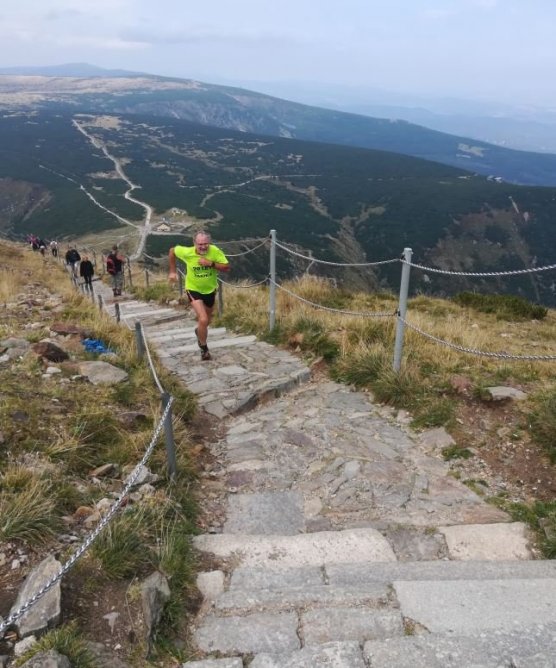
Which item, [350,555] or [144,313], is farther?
[144,313]

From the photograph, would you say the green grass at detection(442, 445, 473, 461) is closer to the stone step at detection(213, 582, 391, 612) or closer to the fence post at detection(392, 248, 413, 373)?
the fence post at detection(392, 248, 413, 373)

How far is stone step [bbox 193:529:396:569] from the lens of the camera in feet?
11.2

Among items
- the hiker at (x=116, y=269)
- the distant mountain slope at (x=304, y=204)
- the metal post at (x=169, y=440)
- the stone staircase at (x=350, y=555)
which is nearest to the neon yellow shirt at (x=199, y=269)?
the stone staircase at (x=350, y=555)

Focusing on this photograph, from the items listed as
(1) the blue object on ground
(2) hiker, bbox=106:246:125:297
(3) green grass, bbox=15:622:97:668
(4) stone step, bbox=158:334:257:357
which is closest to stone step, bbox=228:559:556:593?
(3) green grass, bbox=15:622:97:668

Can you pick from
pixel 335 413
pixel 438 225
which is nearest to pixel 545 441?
pixel 335 413

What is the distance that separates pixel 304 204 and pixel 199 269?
406 ft

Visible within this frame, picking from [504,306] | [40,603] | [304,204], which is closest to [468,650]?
[40,603]

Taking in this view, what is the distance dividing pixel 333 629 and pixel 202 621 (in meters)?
0.69

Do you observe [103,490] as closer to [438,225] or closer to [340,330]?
[340,330]

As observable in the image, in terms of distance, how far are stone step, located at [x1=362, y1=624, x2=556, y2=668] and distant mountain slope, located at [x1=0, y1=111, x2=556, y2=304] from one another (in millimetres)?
A: 71978

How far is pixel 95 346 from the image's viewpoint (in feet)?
23.1

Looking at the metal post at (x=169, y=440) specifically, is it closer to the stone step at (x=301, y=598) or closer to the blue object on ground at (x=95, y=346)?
the stone step at (x=301, y=598)

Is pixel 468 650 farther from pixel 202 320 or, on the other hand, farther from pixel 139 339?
pixel 202 320

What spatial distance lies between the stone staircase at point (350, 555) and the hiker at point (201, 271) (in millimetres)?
1566
